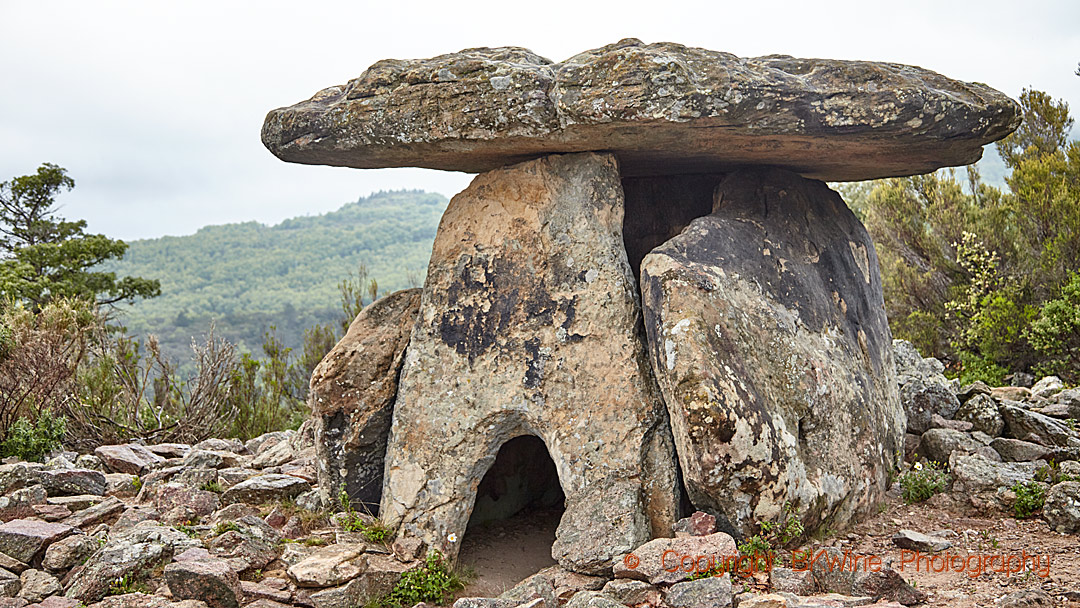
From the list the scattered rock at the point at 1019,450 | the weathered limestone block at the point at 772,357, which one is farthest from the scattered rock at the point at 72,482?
the scattered rock at the point at 1019,450

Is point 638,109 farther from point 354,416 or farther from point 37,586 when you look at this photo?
point 37,586

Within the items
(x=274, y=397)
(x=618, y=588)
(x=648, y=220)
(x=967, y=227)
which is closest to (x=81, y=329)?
(x=274, y=397)

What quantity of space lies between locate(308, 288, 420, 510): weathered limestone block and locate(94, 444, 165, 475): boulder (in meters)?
2.34

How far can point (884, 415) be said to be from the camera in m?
6.39

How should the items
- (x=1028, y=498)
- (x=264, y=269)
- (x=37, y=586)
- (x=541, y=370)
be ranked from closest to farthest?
(x=37, y=586), (x=541, y=370), (x=1028, y=498), (x=264, y=269)

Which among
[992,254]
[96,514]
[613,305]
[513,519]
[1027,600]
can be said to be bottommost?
[513,519]

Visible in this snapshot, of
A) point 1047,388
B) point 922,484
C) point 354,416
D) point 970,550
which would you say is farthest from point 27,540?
point 1047,388

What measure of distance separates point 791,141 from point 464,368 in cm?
265

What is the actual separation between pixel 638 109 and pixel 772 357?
5.81ft

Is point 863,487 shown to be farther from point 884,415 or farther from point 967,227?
point 967,227

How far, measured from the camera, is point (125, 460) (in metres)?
7.50

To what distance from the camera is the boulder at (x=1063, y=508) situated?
528cm

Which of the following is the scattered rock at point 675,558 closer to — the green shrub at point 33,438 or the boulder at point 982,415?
the boulder at point 982,415

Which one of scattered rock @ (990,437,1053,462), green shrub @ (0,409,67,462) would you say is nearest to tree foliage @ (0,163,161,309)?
green shrub @ (0,409,67,462)
